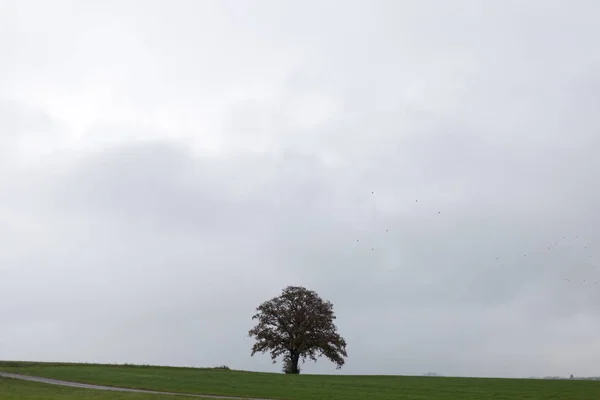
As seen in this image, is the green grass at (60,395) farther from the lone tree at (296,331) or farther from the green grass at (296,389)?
the lone tree at (296,331)

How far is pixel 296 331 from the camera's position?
80.8 metres

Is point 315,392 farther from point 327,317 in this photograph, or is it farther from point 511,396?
point 327,317

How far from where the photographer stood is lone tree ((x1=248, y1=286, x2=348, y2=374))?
81.1 metres

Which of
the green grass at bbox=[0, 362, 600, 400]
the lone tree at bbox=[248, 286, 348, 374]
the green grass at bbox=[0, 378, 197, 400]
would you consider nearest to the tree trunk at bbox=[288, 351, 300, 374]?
the lone tree at bbox=[248, 286, 348, 374]

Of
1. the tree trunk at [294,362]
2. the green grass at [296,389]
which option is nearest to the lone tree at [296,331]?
the tree trunk at [294,362]

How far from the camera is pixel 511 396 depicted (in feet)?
150

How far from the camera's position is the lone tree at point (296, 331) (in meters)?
81.1

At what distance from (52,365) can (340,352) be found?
130ft

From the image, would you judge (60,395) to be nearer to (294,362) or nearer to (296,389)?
(296,389)

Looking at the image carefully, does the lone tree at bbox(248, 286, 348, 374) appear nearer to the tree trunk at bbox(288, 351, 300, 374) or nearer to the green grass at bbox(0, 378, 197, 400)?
the tree trunk at bbox(288, 351, 300, 374)

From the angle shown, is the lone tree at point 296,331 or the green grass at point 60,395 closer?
the green grass at point 60,395

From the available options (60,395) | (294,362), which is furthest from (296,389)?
(294,362)

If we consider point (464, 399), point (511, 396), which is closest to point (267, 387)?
point (464, 399)

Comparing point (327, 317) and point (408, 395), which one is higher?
point (327, 317)
